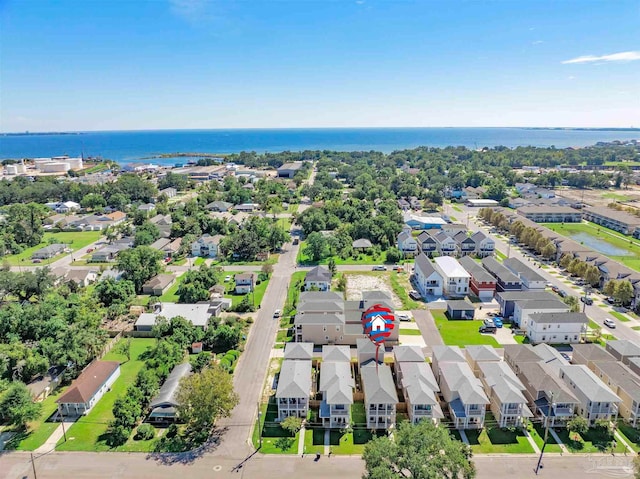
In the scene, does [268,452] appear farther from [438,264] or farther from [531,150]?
[531,150]

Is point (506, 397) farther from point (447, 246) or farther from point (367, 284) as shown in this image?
point (447, 246)

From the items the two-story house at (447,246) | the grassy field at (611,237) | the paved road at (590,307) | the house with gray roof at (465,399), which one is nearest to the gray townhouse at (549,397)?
the house with gray roof at (465,399)

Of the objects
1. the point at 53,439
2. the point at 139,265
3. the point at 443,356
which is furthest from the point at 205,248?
the point at 443,356

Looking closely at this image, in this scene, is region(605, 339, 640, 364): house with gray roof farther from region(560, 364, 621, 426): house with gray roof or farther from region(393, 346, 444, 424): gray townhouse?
region(393, 346, 444, 424): gray townhouse

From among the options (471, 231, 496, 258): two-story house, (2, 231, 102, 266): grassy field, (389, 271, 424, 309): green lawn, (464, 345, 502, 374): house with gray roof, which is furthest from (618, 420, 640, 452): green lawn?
(2, 231, 102, 266): grassy field

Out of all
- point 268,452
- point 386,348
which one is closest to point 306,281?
Result: point 386,348

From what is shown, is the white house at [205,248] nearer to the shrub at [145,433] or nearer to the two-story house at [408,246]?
the two-story house at [408,246]
